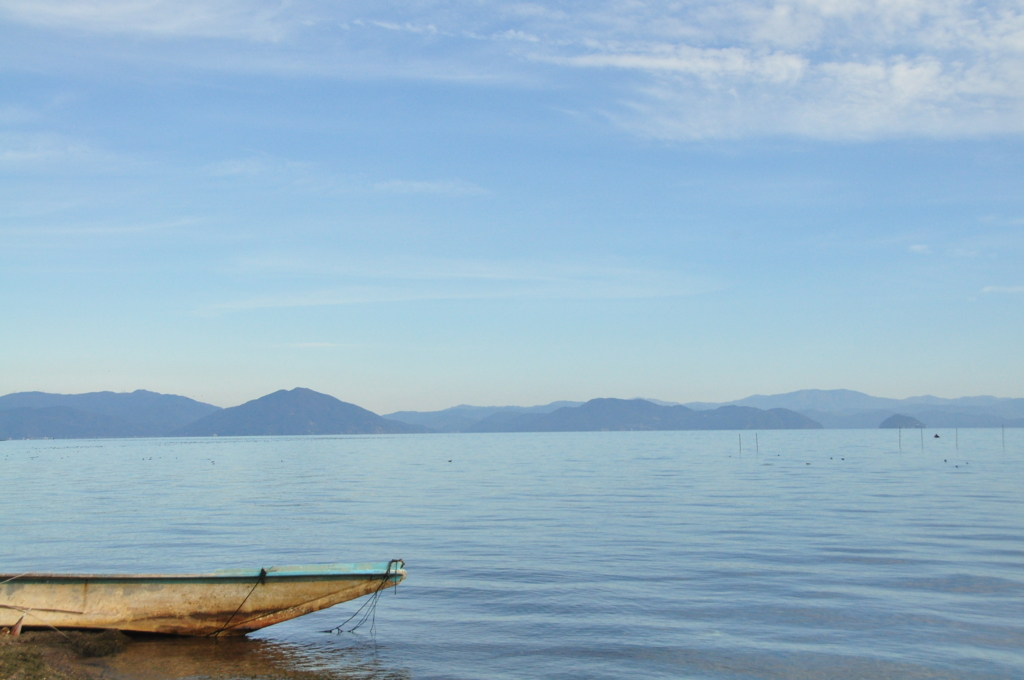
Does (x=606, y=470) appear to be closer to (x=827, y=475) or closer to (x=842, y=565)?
(x=827, y=475)

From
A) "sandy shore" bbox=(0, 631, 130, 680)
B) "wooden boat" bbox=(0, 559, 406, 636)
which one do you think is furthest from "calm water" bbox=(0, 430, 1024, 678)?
"wooden boat" bbox=(0, 559, 406, 636)

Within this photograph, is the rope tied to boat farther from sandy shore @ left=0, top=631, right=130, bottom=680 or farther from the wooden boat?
sandy shore @ left=0, top=631, right=130, bottom=680

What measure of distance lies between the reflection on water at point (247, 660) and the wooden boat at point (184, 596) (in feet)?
1.36

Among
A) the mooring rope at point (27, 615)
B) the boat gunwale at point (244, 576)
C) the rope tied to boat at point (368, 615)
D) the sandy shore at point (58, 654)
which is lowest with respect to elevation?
the rope tied to boat at point (368, 615)

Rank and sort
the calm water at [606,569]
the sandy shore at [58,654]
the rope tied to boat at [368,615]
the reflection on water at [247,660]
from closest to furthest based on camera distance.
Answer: the sandy shore at [58,654] → the reflection on water at [247,660] → the calm water at [606,569] → the rope tied to boat at [368,615]

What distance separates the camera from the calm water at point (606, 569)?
15.4 metres

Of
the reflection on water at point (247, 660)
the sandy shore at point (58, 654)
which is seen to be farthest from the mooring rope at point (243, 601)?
the sandy shore at point (58, 654)

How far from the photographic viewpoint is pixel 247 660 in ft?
50.5

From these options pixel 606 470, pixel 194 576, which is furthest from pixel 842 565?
pixel 606 470

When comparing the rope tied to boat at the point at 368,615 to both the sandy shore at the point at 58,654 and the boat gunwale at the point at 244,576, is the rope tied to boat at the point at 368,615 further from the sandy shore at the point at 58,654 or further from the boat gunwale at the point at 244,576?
the sandy shore at the point at 58,654

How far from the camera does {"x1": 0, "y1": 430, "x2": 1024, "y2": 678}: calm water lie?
15.4 meters

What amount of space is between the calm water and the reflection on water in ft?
0.21

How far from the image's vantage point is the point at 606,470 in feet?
252

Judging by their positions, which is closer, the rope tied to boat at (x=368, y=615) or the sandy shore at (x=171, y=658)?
the sandy shore at (x=171, y=658)
